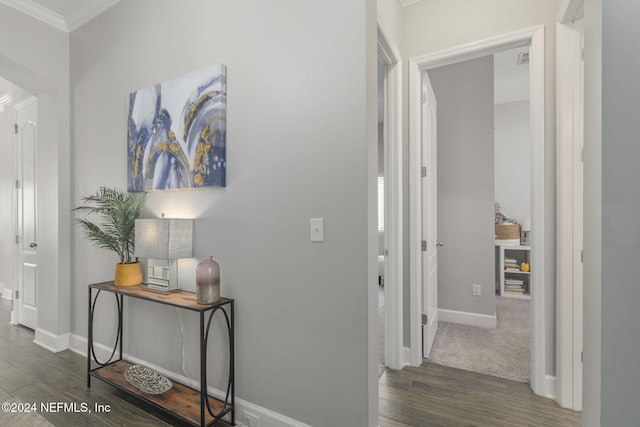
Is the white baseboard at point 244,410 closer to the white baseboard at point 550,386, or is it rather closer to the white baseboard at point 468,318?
the white baseboard at point 550,386

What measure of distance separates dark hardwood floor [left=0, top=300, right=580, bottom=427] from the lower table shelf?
0.11 meters

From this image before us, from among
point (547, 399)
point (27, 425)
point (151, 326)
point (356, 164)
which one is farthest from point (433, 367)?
point (27, 425)

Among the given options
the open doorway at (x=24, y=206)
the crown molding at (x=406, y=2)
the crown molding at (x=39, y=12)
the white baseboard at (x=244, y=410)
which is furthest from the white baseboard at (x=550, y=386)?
the crown molding at (x=39, y=12)

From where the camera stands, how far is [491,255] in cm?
336

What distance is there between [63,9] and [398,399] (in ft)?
13.3

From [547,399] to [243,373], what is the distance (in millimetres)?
1955

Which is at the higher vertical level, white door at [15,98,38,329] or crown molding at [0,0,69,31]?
crown molding at [0,0,69,31]

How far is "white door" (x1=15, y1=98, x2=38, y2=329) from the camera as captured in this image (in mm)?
3346

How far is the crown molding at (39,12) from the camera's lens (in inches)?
99.3

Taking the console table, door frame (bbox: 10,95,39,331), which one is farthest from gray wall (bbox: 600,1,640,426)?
door frame (bbox: 10,95,39,331)

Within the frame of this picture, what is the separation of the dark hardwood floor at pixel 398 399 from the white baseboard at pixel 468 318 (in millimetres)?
1122

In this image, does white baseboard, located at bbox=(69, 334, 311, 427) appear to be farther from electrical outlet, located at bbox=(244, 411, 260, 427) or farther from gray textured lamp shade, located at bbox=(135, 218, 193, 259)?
gray textured lamp shade, located at bbox=(135, 218, 193, 259)

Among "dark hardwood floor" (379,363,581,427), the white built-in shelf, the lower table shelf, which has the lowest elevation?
"dark hardwood floor" (379,363,581,427)

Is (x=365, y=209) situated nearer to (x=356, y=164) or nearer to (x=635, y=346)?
(x=356, y=164)
